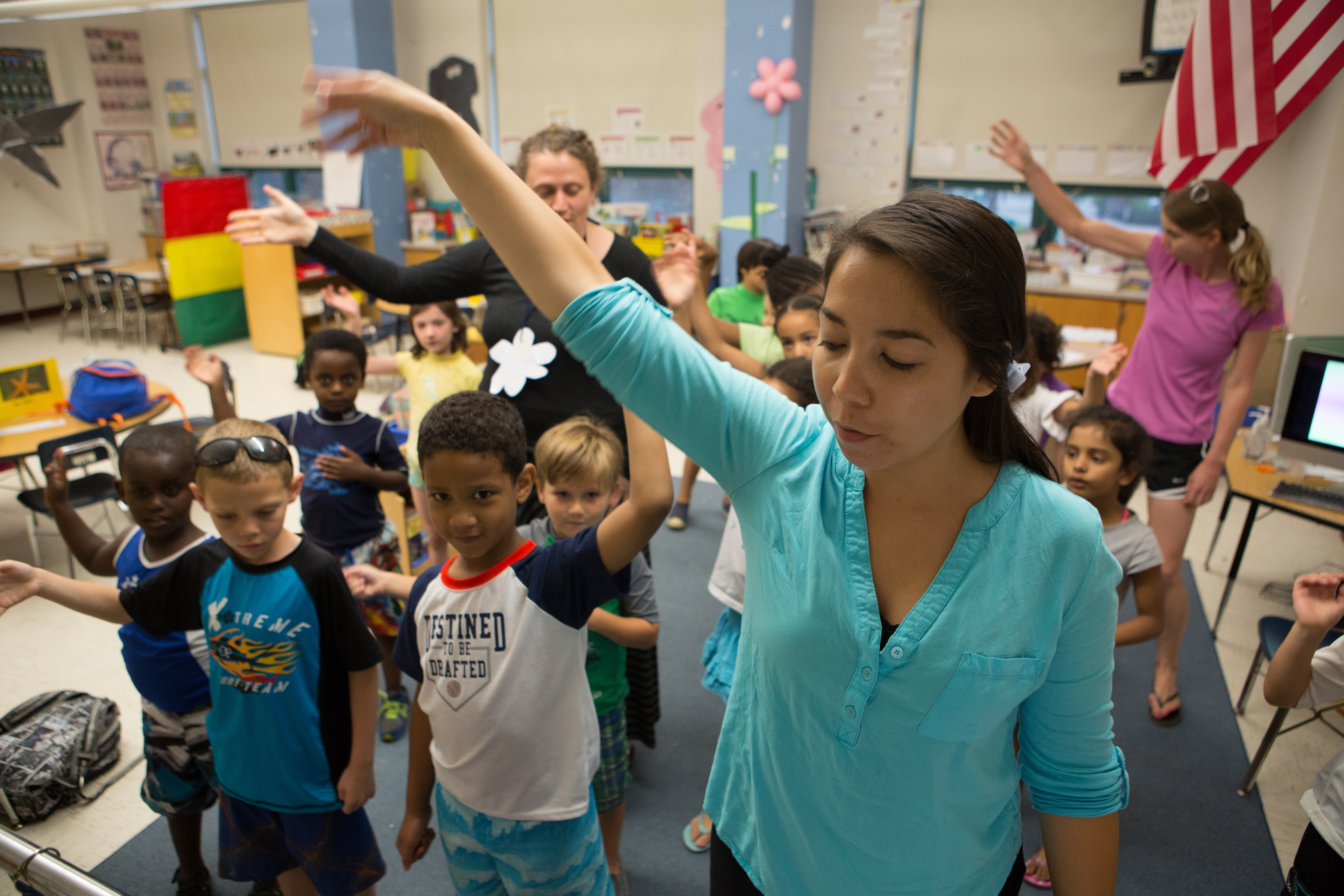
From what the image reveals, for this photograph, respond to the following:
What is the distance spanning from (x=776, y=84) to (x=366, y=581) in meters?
5.36

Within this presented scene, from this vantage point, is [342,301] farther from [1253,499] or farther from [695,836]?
[1253,499]

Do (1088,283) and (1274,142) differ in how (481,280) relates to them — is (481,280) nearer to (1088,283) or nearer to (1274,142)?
(1088,283)

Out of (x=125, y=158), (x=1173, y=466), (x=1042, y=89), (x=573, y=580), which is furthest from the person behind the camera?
(x=125, y=158)

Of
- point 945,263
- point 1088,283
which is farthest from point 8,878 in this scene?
point 1088,283

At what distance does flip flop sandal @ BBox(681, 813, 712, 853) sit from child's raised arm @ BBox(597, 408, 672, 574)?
1.15 meters

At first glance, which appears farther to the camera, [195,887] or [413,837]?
[195,887]

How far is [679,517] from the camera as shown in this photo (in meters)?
4.01

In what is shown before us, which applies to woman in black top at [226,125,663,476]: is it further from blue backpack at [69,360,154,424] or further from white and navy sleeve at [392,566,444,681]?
blue backpack at [69,360,154,424]

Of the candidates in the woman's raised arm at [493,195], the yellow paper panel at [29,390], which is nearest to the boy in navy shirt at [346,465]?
the yellow paper panel at [29,390]

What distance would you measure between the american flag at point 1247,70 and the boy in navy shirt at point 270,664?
3.21 m

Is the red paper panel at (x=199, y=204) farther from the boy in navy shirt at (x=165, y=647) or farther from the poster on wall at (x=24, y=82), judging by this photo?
the boy in navy shirt at (x=165, y=647)

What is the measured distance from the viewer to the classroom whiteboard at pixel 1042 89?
5.52 metres

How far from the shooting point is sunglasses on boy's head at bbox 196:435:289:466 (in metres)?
1.51

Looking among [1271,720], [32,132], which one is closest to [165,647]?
[32,132]
